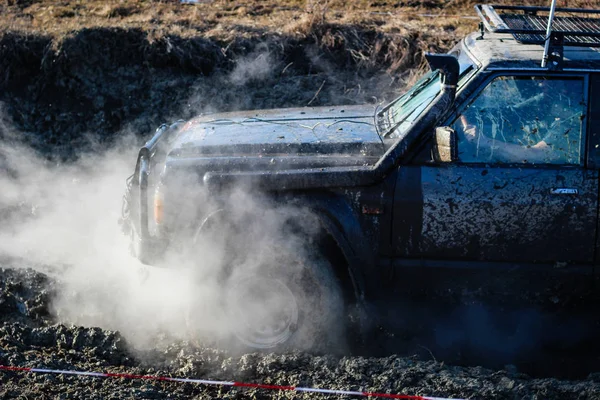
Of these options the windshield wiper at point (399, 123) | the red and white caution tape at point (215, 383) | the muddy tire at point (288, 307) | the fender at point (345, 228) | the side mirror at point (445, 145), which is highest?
the windshield wiper at point (399, 123)

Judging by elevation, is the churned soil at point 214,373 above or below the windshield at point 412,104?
below

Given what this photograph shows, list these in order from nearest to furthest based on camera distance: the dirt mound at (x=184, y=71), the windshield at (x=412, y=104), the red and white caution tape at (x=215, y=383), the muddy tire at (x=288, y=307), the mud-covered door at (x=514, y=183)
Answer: the red and white caution tape at (x=215, y=383), the mud-covered door at (x=514, y=183), the muddy tire at (x=288, y=307), the windshield at (x=412, y=104), the dirt mound at (x=184, y=71)

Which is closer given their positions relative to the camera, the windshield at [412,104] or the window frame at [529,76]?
the window frame at [529,76]

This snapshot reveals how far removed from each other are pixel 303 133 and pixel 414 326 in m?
1.55

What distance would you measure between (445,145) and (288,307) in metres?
1.43

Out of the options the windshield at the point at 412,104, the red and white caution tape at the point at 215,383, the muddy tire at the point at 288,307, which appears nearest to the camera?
the red and white caution tape at the point at 215,383

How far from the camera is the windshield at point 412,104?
4789 mm

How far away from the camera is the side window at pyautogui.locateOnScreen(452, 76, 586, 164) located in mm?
4410

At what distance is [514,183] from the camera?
4359 millimetres

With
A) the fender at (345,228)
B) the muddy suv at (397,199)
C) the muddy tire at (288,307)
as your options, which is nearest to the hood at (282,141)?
the muddy suv at (397,199)

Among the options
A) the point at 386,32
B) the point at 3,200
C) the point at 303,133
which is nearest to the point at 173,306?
the point at 303,133

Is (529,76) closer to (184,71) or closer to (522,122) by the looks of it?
(522,122)

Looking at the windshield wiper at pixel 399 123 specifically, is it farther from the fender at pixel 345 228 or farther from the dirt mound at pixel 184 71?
the dirt mound at pixel 184 71

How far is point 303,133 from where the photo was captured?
494 cm
